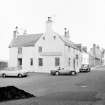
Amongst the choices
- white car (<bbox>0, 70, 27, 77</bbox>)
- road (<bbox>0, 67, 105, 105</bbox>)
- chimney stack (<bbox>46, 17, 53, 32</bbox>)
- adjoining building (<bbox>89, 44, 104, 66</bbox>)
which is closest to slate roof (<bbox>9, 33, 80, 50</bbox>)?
chimney stack (<bbox>46, 17, 53, 32</bbox>)

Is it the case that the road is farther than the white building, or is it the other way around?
the white building

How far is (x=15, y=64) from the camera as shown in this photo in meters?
44.9

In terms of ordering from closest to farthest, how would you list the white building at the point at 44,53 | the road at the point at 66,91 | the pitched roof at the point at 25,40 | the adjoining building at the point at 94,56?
the road at the point at 66,91 → the white building at the point at 44,53 → the pitched roof at the point at 25,40 → the adjoining building at the point at 94,56

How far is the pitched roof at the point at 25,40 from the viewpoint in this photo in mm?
43906

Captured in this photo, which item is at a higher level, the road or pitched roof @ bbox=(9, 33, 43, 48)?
pitched roof @ bbox=(9, 33, 43, 48)

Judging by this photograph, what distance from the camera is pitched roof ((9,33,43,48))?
43906 mm

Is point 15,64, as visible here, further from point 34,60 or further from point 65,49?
point 65,49

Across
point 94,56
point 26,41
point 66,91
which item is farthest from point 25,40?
point 94,56

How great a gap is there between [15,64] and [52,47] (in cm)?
939

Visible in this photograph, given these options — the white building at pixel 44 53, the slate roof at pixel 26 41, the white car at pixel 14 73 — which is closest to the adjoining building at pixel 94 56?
the slate roof at pixel 26 41

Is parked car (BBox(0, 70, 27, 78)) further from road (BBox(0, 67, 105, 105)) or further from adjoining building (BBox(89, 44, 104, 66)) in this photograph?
adjoining building (BBox(89, 44, 104, 66))

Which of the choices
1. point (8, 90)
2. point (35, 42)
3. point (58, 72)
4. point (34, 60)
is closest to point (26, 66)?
point (34, 60)

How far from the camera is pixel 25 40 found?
46.7 m

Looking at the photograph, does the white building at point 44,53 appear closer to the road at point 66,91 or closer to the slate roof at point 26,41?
the slate roof at point 26,41
